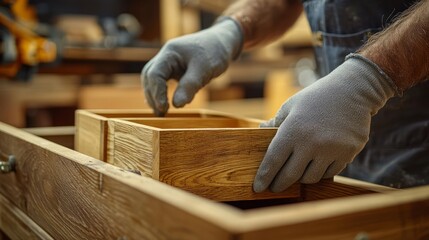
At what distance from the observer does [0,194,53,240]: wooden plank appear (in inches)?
41.7

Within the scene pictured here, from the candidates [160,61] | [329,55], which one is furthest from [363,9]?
[160,61]

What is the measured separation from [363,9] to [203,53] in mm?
394

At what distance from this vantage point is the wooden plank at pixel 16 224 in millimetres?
1060

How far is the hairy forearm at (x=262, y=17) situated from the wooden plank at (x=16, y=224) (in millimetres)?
734

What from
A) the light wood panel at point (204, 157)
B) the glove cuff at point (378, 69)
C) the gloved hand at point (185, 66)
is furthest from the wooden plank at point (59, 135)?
the glove cuff at point (378, 69)

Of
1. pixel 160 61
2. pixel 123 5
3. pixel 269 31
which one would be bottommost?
pixel 160 61

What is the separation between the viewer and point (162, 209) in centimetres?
63

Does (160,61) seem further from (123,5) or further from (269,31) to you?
(123,5)

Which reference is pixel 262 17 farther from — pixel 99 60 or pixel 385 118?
pixel 99 60

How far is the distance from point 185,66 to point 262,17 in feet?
1.07

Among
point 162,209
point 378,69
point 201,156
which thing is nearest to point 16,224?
point 201,156

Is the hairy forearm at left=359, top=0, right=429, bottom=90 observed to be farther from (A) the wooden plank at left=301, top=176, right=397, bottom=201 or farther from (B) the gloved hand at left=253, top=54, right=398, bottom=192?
(A) the wooden plank at left=301, top=176, right=397, bottom=201

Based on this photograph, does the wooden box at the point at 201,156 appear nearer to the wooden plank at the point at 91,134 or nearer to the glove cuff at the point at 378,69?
the wooden plank at the point at 91,134

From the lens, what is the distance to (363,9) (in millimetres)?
1322
